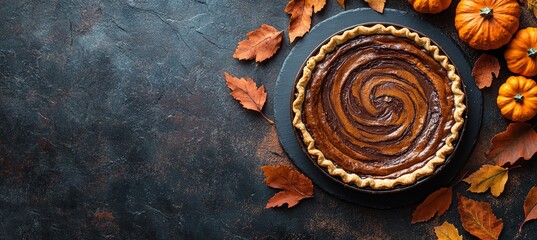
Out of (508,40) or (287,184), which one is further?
(287,184)

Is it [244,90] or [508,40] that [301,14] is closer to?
[244,90]

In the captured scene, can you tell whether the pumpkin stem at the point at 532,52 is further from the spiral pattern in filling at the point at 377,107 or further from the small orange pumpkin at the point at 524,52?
the spiral pattern in filling at the point at 377,107

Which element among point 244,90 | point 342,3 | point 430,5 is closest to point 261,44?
point 244,90

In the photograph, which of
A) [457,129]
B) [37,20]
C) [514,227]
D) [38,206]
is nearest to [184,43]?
[37,20]

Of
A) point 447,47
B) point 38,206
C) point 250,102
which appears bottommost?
point 38,206

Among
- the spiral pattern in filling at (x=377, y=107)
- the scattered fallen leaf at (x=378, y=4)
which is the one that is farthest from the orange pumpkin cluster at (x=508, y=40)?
the scattered fallen leaf at (x=378, y=4)

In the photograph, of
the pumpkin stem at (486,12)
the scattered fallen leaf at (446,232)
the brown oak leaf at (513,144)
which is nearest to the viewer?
the pumpkin stem at (486,12)

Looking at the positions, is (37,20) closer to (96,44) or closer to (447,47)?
A: (96,44)
